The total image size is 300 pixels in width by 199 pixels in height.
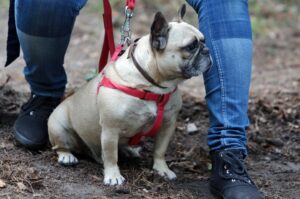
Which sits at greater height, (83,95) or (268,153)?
(83,95)

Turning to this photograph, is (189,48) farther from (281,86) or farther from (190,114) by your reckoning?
(281,86)

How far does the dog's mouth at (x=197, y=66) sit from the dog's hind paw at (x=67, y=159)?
0.88 meters

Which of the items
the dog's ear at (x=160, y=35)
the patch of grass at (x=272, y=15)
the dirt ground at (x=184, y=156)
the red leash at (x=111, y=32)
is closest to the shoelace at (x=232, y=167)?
the dirt ground at (x=184, y=156)

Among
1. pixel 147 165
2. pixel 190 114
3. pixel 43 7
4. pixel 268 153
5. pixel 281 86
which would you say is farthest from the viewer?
pixel 281 86

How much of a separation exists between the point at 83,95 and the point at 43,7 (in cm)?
52

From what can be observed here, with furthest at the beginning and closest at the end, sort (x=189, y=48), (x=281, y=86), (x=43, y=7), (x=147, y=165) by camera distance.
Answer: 1. (x=281, y=86)
2. (x=147, y=165)
3. (x=43, y=7)
4. (x=189, y=48)

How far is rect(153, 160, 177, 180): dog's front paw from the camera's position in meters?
3.35

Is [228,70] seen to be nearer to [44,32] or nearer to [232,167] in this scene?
[232,167]

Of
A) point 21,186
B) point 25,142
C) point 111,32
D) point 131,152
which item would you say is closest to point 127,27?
point 111,32

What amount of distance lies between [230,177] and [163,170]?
17.3 inches

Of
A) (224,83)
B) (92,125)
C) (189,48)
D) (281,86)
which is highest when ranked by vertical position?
(189,48)

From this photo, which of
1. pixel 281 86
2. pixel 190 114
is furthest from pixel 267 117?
pixel 281 86

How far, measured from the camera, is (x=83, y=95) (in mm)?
3410

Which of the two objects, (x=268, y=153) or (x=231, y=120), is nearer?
(x=231, y=120)
